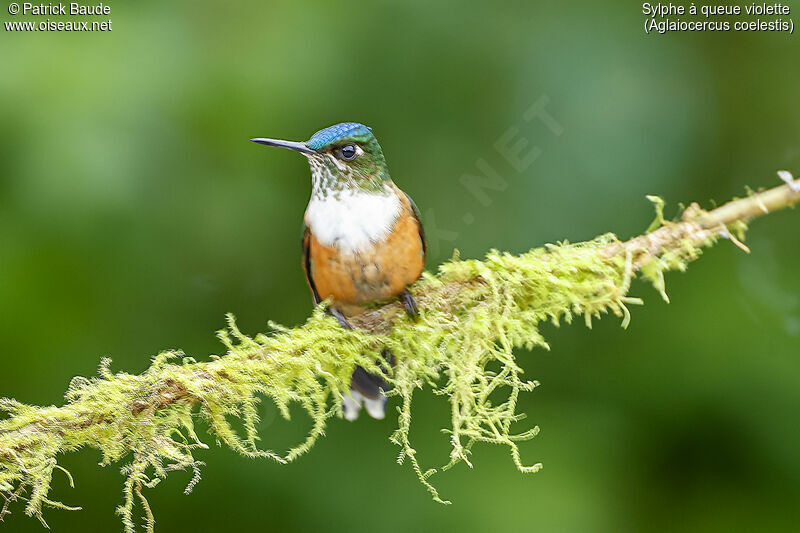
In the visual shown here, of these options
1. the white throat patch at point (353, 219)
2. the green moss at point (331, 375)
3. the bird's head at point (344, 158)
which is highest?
the bird's head at point (344, 158)

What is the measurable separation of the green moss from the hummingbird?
13cm

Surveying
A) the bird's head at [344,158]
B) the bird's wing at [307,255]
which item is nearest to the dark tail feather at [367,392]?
the bird's wing at [307,255]

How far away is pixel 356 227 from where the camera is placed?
2531mm

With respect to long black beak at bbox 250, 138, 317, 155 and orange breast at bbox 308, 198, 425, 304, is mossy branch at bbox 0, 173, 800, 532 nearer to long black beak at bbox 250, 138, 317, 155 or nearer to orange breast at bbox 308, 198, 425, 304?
orange breast at bbox 308, 198, 425, 304

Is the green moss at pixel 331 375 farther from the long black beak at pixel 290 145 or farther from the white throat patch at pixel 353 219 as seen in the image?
the long black beak at pixel 290 145

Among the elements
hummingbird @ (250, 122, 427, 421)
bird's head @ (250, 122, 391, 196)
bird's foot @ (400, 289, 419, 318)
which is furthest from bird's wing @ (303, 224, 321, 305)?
bird's foot @ (400, 289, 419, 318)

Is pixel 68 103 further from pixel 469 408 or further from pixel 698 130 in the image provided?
pixel 698 130

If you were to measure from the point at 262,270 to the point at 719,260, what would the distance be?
216 centimetres

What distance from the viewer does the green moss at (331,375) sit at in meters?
1.84

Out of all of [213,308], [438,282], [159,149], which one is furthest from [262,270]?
[438,282]

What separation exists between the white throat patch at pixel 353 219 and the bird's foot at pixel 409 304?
19 centimetres

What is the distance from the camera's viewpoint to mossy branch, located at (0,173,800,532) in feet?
6.09

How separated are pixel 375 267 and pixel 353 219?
0.17 meters

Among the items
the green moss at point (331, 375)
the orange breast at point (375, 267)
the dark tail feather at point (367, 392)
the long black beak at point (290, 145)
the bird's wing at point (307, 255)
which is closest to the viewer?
the green moss at point (331, 375)
